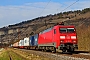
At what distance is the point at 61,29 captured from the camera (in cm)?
3388

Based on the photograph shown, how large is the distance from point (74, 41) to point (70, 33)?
1.14m

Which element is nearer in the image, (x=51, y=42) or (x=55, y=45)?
(x=55, y=45)

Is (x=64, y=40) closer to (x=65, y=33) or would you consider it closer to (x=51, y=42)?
(x=65, y=33)

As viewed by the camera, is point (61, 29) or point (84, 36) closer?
point (61, 29)

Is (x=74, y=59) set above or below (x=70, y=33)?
below

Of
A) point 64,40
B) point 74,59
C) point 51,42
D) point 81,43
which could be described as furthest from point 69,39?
point 81,43

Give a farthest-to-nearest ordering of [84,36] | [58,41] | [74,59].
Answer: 1. [84,36]
2. [58,41]
3. [74,59]

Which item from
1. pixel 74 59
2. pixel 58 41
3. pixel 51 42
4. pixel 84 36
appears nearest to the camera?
pixel 74 59

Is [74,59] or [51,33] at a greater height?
[51,33]

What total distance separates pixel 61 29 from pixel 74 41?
224 cm

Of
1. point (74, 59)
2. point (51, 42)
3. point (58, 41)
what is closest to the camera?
point (74, 59)

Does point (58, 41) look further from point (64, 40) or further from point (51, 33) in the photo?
point (51, 33)

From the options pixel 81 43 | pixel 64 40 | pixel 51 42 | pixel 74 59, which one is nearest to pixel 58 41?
pixel 64 40

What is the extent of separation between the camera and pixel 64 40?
3319 centimetres
